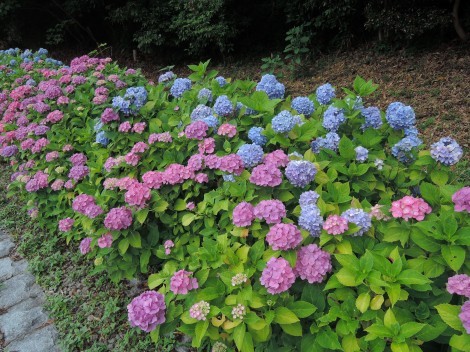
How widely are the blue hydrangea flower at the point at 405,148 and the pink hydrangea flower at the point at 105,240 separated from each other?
152 centimetres

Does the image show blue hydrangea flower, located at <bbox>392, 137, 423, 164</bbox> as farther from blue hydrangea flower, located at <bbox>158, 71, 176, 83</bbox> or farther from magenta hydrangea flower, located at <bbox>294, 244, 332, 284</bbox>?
blue hydrangea flower, located at <bbox>158, 71, 176, 83</bbox>

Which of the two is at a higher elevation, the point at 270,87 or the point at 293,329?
the point at 270,87

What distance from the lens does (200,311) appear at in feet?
5.30

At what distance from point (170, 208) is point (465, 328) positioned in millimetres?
1497

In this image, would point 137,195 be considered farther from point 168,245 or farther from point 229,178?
point 229,178

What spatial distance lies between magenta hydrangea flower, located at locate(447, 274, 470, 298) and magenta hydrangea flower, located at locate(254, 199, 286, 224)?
0.65 meters

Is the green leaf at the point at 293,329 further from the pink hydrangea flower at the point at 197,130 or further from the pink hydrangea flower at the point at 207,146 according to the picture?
the pink hydrangea flower at the point at 197,130

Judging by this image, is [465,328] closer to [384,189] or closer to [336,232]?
[336,232]

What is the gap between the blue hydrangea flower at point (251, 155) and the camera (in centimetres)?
200

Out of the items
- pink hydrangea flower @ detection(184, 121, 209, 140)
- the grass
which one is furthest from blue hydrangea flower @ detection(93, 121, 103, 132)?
the grass

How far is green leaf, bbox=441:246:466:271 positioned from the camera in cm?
142

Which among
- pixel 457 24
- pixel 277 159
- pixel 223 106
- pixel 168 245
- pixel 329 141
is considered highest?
pixel 223 106

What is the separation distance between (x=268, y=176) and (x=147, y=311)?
755mm

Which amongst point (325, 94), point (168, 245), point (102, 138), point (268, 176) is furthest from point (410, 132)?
point (102, 138)
